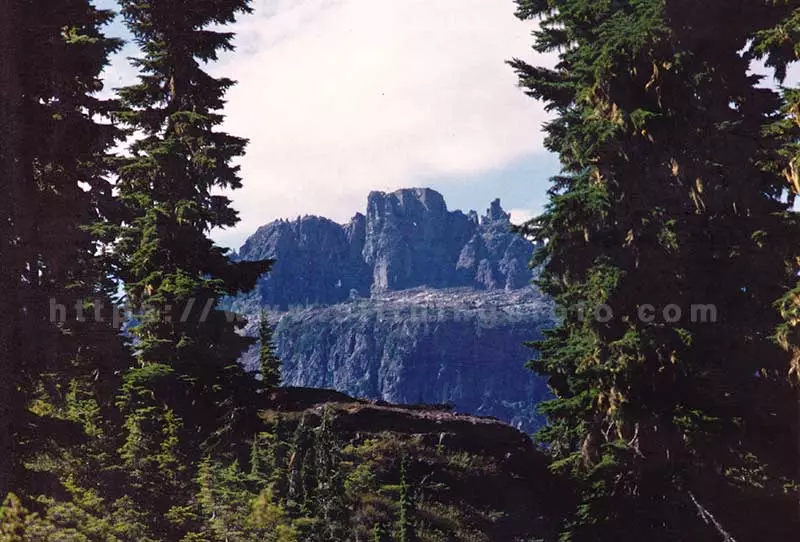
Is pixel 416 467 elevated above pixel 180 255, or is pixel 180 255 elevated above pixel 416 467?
pixel 180 255

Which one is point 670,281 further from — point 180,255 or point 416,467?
point 180,255

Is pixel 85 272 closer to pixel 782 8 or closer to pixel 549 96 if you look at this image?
pixel 549 96

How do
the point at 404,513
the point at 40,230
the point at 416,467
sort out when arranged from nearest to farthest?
the point at 40,230 < the point at 404,513 < the point at 416,467

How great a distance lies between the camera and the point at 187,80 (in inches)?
743

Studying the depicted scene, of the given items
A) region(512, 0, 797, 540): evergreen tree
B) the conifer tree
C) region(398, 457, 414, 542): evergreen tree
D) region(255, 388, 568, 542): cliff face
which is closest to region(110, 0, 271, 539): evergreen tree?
the conifer tree

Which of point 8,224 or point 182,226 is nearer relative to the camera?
point 8,224

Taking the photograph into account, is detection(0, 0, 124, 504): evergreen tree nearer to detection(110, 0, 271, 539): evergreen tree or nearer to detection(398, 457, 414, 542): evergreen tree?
detection(110, 0, 271, 539): evergreen tree

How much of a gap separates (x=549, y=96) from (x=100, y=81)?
12.9 m

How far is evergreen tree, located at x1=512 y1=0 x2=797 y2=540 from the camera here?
1617cm

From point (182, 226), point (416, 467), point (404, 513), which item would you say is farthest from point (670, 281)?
point (182, 226)

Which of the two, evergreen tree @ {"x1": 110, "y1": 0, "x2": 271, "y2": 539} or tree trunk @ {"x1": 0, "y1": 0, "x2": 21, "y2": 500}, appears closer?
tree trunk @ {"x1": 0, "y1": 0, "x2": 21, "y2": 500}

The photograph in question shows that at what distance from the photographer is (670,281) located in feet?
53.8

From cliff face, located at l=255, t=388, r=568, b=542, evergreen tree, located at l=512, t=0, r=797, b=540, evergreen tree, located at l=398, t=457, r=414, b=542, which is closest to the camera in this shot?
evergreen tree, located at l=398, t=457, r=414, b=542

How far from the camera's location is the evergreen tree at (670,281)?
1617 cm
